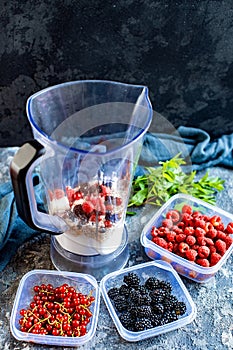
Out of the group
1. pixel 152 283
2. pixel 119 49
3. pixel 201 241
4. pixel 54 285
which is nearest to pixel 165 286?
pixel 152 283

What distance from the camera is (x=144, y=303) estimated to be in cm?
97

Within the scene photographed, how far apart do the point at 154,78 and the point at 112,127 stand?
0.19 m

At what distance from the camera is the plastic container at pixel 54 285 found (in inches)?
35.8

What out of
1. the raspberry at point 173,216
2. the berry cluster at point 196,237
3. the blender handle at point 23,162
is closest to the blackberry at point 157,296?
the berry cluster at point 196,237

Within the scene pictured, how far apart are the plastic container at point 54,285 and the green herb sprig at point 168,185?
0.26 metres

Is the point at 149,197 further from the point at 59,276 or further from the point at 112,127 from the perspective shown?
the point at 59,276

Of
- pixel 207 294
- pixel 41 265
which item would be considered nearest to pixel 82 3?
pixel 41 265

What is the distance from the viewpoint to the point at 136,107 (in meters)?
1.14

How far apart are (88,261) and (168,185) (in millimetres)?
315

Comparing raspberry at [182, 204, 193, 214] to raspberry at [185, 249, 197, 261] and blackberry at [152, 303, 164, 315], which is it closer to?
raspberry at [185, 249, 197, 261]

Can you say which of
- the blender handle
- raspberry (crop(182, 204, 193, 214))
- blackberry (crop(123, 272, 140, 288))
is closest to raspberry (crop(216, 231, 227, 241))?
raspberry (crop(182, 204, 193, 214))

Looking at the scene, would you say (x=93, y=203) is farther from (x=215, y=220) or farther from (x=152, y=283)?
(x=215, y=220)

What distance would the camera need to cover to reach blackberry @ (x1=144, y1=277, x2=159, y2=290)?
1.01 m

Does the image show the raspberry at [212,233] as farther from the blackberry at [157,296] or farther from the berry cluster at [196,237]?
the blackberry at [157,296]
